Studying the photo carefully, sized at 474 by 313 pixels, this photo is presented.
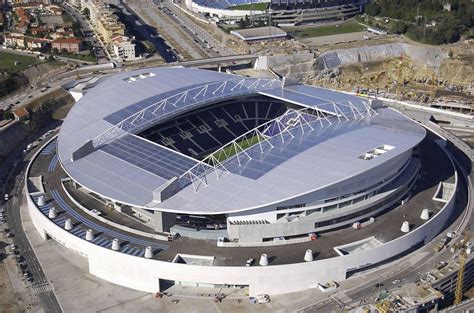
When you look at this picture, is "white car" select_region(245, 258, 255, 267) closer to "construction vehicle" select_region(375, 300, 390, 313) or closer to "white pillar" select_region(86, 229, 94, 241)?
"construction vehicle" select_region(375, 300, 390, 313)

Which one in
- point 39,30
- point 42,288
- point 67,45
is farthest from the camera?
point 39,30

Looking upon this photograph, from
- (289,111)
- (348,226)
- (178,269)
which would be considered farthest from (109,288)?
(289,111)

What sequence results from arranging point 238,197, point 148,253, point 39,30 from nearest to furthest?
point 148,253 < point 238,197 < point 39,30

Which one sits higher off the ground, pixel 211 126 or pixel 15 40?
pixel 15 40

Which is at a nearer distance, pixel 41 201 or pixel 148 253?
pixel 148 253

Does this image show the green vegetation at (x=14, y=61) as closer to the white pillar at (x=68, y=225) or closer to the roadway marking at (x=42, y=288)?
the white pillar at (x=68, y=225)

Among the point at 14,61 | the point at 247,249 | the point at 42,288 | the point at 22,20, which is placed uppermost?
the point at 22,20

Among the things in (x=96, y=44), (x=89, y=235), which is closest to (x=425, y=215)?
(x=89, y=235)

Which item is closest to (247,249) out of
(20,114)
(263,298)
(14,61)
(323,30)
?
(263,298)

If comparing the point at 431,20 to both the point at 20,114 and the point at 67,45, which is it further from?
the point at 20,114
